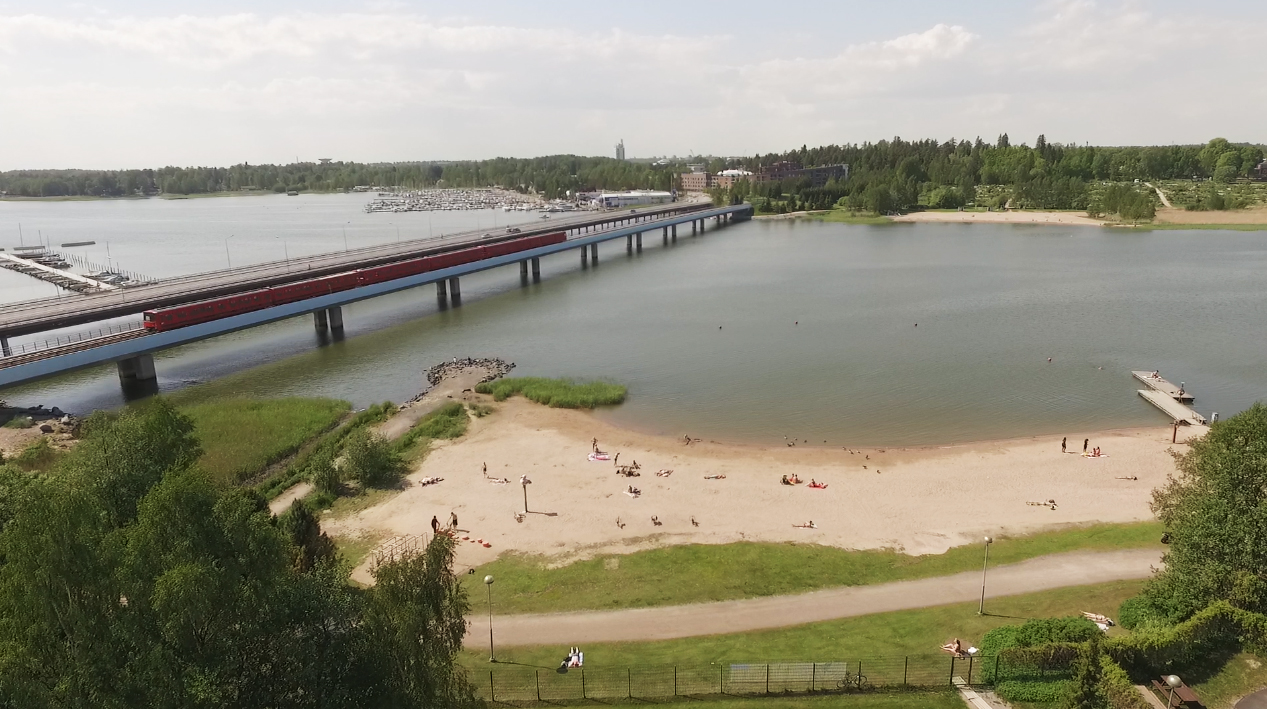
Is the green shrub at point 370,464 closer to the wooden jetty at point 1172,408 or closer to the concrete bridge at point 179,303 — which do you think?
the concrete bridge at point 179,303

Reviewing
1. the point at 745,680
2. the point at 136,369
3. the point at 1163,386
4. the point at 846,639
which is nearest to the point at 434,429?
the point at 136,369

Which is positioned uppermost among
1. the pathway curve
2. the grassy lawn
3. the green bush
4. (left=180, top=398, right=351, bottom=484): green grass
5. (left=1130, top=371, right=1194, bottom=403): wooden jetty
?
the pathway curve

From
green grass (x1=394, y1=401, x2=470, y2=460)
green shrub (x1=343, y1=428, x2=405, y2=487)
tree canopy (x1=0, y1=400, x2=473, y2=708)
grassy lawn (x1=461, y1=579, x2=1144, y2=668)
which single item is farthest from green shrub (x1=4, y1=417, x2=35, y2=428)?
tree canopy (x1=0, y1=400, x2=473, y2=708)

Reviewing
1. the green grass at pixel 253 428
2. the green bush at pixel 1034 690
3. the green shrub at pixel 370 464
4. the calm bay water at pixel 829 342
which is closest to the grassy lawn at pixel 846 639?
the green bush at pixel 1034 690

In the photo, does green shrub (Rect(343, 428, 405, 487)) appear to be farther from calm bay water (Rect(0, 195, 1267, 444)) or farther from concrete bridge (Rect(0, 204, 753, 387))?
concrete bridge (Rect(0, 204, 753, 387))

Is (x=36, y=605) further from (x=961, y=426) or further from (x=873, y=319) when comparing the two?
(x=873, y=319)

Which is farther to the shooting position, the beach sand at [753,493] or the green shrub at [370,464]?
the green shrub at [370,464]
